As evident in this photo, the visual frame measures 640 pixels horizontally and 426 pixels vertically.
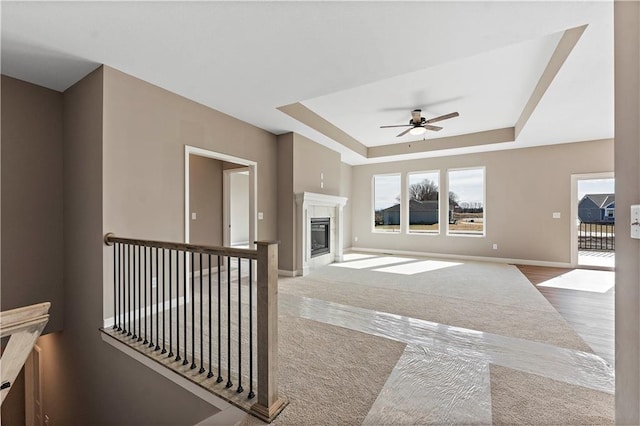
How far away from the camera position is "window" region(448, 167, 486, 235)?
670cm

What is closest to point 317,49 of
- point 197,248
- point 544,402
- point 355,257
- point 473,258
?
point 197,248

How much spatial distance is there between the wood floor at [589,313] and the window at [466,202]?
2.21m

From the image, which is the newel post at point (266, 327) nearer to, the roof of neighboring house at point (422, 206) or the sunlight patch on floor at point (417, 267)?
the sunlight patch on floor at point (417, 267)

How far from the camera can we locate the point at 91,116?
9.52 feet

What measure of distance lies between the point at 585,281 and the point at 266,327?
551cm

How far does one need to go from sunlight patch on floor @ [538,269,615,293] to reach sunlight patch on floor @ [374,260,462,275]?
172cm

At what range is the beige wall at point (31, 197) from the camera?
290cm

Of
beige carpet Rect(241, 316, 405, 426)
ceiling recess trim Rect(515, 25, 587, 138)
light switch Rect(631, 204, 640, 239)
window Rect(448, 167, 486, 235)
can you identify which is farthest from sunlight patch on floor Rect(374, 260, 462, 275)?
light switch Rect(631, 204, 640, 239)

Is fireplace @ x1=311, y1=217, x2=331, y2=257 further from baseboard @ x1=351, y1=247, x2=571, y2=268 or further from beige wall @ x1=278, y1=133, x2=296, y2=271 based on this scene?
baseboard @ x1=351, y1=247, x2=571, y2=268

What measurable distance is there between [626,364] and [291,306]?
9.12ft

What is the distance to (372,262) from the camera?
6.30 metres

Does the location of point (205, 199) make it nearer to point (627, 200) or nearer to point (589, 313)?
point (627, 200)

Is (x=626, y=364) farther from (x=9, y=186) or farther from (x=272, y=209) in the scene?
(x=9, y=186)

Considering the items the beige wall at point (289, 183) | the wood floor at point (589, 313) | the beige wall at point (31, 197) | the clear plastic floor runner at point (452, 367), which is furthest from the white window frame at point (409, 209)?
the beige wall at point (31, 197)
